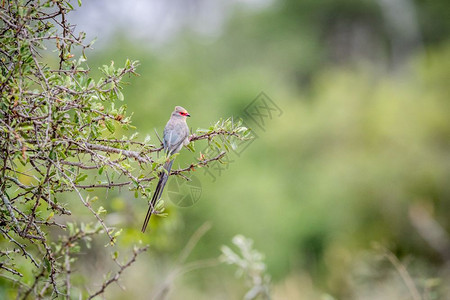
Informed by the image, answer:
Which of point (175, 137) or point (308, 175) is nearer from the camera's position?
point (175, 137)

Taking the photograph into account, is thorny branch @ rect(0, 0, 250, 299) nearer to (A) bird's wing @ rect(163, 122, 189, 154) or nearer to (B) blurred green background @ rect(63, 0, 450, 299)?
(A) bird's wing @ rect(163, 122, 189, 154)

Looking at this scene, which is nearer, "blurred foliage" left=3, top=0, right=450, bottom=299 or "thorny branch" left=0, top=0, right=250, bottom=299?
"thorny branch" left=0, top=0, right=250, bottom=299

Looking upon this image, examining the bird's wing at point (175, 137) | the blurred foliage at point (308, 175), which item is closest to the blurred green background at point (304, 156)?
the blurred foliage at point (308, 175)

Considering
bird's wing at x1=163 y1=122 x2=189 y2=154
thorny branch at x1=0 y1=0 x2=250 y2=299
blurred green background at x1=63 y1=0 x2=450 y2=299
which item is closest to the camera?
thorny branch at x1=0 y1=0 x2=250 y2=299

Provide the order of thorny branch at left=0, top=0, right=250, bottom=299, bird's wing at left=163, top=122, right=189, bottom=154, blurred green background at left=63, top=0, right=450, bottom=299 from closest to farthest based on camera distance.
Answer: thorny branch at left=0, top=0, right=250, bottom=299 → bird's wing at left=163, top=122, right=189, bottom=154 → blurred green background at left=63, top=0, right=450, bottom=299

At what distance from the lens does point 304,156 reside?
2097 cm

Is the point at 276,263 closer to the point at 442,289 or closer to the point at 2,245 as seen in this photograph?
the point at 442,289

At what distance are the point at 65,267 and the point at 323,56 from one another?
1151 inches

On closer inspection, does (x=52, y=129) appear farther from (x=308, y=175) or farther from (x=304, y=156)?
(x=304, y=156)

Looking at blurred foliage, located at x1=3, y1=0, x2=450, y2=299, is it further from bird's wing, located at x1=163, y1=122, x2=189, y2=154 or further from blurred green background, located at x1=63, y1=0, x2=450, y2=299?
bird's wing, located at x1=163, y1=122, x2=189, y2=154

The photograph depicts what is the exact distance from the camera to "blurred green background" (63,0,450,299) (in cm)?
888

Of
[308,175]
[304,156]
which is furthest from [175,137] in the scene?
[304,156]

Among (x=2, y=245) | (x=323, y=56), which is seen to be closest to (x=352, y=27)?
(x=323, y=56)

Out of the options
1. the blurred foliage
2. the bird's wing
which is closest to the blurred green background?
the blurred foliage
